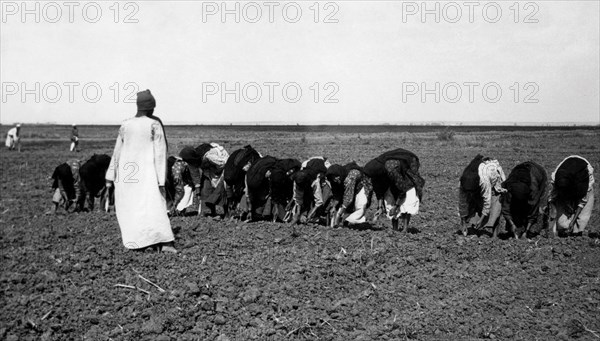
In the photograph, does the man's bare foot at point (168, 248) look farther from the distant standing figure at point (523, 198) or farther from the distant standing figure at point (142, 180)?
the distant standing figure at point (523, 198)

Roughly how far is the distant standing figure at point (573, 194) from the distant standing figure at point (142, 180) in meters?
5.76

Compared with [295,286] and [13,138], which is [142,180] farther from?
→ [13,138]

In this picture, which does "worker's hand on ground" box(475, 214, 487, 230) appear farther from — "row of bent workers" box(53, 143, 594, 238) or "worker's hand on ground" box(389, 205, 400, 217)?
"worker's hand on ground" box(389, 205, 400, 217)

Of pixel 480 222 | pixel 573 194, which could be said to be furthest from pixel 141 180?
pixel 573 194

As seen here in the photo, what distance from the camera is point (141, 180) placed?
6016 millimetres

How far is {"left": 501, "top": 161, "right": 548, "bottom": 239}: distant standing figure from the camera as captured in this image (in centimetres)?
813

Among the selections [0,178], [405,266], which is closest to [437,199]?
[405,266]

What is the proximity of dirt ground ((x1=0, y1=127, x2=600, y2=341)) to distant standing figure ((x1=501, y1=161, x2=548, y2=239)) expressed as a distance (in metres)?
0.52

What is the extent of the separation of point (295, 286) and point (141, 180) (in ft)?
6.50

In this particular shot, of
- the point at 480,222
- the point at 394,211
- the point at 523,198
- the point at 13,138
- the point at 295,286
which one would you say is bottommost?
the point at 295,286

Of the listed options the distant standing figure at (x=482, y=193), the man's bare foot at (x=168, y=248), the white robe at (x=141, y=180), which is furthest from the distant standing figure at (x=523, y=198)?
the white robe at (x=141, y=180)

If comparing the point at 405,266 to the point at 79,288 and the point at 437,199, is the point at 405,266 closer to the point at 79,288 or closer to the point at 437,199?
the point at 79,288

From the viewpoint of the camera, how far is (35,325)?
4.40 m

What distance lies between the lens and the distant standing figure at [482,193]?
834 centimetres
